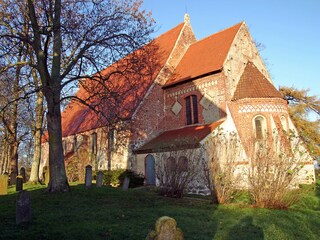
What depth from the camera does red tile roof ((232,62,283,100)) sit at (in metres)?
18.1

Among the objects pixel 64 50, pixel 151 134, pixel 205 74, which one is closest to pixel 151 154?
pixel 151 134

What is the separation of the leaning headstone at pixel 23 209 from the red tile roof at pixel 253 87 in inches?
544

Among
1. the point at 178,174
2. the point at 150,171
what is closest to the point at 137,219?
the point at 178,174

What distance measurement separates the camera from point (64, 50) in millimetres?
14547

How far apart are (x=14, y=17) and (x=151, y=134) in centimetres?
1127

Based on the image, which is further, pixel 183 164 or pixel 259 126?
pixel 259 126

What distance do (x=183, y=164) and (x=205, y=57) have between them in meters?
10.3

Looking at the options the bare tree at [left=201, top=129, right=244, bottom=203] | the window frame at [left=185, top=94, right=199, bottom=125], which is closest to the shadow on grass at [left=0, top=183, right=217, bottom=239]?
the bare tree at [left=201, top=129, right=244, bottom=203]

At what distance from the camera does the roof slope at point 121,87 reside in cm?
1448

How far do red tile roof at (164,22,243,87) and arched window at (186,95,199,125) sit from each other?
1361 millimetres

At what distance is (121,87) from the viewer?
21.2 metres

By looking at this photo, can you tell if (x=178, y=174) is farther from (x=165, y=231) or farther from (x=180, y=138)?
(x=165, y=231)

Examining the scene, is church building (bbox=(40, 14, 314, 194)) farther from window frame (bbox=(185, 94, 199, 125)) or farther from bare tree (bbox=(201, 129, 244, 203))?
bare tree (bbox=(201, 129, 244, 203))

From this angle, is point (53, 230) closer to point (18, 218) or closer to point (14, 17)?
point (18, 218)
